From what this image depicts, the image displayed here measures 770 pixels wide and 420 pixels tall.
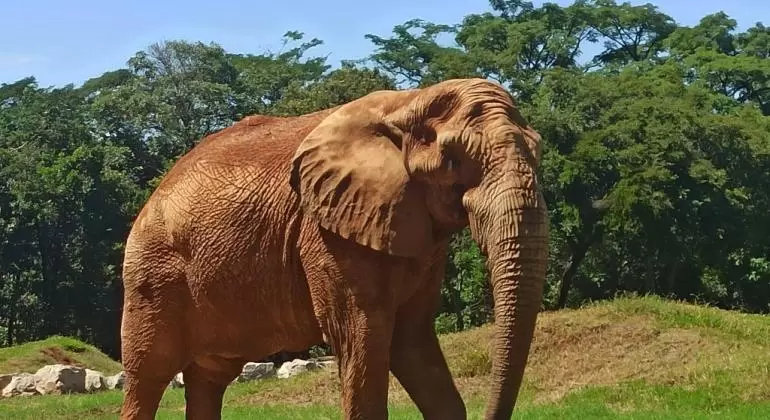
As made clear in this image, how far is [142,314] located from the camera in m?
7.12

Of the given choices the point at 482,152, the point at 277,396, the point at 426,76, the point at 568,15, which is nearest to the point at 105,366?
the point at 277,396

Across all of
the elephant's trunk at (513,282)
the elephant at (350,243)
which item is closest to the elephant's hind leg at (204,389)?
the elephant at (350,243)

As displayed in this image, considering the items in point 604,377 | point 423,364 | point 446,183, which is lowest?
point 604,377

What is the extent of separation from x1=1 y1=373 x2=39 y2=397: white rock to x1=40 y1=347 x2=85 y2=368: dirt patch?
3057mm

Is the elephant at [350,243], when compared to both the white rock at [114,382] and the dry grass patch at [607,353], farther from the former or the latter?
the white rock at [114,382]

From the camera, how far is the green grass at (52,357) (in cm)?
2160

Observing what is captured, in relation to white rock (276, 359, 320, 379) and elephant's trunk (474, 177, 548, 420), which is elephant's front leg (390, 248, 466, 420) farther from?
white rock (276, 359, 320, 379)

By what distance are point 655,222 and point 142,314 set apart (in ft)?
83.6

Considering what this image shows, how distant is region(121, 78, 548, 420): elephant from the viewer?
215 inches

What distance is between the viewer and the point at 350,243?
6074mm

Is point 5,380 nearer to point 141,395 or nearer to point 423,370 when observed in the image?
point 141,395

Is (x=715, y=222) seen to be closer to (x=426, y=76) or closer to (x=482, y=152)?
(x=426, y=76)

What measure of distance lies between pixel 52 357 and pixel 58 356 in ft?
0.45

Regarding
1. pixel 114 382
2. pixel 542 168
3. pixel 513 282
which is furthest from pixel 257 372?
pixel 513 282
